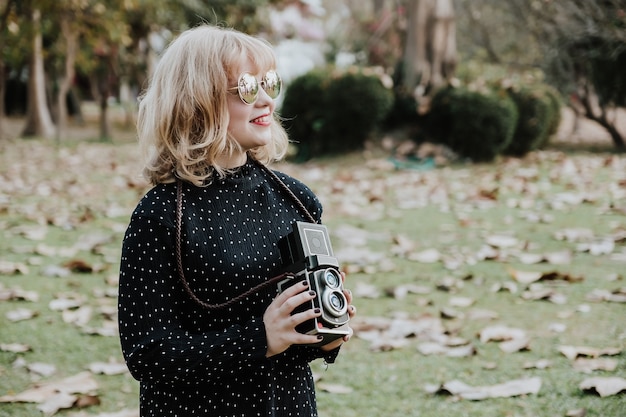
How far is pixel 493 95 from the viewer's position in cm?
1088

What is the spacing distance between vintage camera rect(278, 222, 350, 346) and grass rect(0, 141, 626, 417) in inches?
23.0

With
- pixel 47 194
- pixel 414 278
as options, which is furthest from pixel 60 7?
pixel 414 278

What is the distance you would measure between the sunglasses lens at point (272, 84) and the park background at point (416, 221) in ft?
5.15

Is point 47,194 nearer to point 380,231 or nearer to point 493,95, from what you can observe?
point 380,231

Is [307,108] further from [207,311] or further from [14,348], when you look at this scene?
[207,311]

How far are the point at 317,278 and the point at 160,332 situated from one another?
0.38 metres

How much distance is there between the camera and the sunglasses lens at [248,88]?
1.87 meters

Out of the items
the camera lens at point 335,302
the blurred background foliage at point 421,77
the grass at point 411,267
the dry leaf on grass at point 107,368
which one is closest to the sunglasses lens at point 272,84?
the camera lens at point 335,302

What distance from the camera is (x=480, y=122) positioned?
10.8 m

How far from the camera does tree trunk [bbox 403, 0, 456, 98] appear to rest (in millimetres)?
12594

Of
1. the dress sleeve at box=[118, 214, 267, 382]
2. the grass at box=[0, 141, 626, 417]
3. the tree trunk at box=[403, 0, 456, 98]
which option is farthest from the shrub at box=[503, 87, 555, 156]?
the dress sleeve at box=[118, 214, 267, 382]

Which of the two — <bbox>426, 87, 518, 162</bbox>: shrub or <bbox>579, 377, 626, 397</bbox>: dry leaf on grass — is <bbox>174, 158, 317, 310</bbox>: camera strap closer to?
<bbox>579, 377, 626, 397</bbox>: dry leaf on grass

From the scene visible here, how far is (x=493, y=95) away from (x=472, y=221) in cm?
483

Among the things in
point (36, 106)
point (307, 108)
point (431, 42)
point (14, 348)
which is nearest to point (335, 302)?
point (14, 348)
